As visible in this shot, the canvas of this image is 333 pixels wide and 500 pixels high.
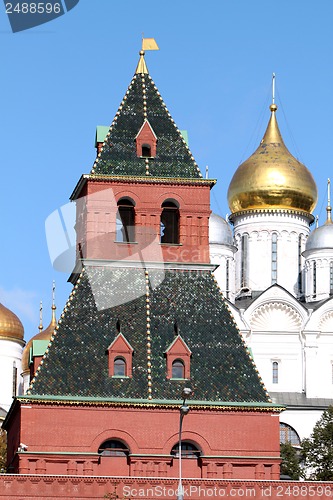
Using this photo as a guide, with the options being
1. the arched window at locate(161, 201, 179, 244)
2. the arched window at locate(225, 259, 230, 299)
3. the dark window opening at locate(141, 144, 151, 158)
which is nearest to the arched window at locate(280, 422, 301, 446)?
the arched window at locate(225, 259, 230, 299)

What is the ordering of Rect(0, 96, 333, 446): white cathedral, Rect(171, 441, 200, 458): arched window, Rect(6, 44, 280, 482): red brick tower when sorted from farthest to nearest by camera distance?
Rect(0, 96, 333, 446): white cathedral
Rect(171, 441, 200, 458): arched window
Rect(6, 44, 280, 482): red brick tower

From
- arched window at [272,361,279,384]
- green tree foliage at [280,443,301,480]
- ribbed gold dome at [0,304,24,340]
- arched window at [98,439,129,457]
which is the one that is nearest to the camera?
arched window at [98,439,129,457]

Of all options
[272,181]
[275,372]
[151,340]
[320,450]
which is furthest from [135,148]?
[272,181]

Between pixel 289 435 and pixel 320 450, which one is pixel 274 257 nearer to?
pixel 289 435

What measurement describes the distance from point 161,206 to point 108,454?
6989 mm

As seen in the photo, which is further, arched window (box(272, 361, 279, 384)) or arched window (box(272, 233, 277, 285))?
arched window (box(272, 233, 277, 285))

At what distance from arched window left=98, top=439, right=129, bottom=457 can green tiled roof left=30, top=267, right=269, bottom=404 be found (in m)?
1.16

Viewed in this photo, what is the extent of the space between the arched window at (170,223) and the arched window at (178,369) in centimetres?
411

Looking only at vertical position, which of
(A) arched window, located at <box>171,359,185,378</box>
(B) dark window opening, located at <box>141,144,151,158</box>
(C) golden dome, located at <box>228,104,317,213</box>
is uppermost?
(C) golden dome, located at <box>228,104,317,213</box>

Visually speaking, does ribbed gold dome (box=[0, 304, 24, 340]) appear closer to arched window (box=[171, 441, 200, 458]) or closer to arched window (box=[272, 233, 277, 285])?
arched window (box=[272, 233, 277, 285])

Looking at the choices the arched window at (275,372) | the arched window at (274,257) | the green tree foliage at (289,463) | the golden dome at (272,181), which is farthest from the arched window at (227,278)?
the green tree foliage at (289,463)

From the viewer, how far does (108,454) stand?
43.5 m

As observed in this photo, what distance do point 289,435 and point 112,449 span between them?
30.6 meters

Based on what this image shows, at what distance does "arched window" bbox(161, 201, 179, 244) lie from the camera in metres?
46.8
